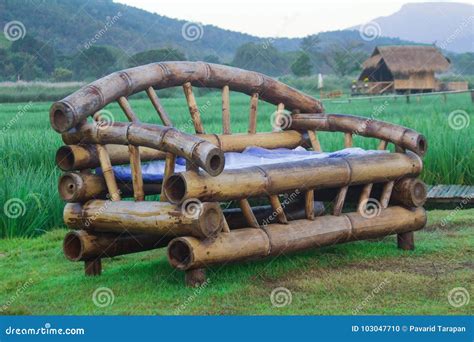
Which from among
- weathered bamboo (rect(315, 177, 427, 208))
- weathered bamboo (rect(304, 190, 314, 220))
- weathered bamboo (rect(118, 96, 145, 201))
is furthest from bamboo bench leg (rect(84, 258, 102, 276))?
weathered bamboo (rect(315, 177, 427, 208))

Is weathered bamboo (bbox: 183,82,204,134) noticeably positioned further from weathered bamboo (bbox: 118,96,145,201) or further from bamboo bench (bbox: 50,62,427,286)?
weathered bamboo (bbox: 118,96,145,201)

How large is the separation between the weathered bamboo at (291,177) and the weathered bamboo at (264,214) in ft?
Result: 0.94

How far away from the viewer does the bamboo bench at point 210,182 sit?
4.93 metres

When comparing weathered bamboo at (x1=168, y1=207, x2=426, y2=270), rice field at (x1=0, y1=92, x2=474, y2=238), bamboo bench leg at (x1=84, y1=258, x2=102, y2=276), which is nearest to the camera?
weathered bamboo at (x1=168, y1=207, x2=426, y2=270)

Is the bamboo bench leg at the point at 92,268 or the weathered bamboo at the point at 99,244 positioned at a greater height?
the weathered bamboo at the point at 99,244

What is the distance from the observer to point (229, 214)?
248 inches

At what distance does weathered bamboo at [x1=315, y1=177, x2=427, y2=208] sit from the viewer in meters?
6.27

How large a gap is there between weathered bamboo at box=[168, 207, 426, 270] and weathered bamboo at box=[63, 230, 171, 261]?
747 mm

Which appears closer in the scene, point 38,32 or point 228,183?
point 228,183

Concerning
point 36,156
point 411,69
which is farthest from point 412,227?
point 411,69

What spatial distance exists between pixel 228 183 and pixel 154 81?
1.35m

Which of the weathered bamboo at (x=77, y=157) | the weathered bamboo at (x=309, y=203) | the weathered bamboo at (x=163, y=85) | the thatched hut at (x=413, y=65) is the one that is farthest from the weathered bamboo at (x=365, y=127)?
the thatched hut at (x=413, y=65)

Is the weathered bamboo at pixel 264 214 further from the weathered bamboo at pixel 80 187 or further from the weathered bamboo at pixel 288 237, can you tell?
the weathered bamboo at pixel 80 187

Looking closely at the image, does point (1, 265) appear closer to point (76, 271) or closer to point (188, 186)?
point (76, 271)
